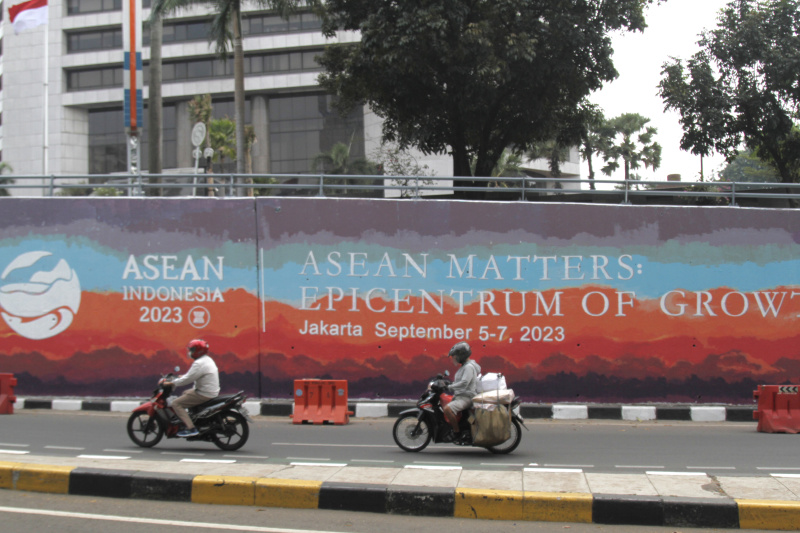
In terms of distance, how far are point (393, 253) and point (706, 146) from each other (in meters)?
13.9

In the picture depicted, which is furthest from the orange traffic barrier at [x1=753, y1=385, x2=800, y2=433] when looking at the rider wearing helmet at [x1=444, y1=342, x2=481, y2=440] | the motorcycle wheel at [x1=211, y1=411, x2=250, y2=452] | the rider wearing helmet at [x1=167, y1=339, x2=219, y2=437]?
the rider wearing helmet at [x1=167, y1=339, x2=219, y2=437]

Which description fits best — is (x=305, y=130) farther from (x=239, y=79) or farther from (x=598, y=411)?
(x=598, y=411)

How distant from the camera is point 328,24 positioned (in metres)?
20.5

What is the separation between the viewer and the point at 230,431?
29.3 ft

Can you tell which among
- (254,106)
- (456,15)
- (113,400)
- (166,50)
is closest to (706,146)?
(456,15)

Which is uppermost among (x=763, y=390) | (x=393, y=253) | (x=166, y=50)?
(x=166, y=50)

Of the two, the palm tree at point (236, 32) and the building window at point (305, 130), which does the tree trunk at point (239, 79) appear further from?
the building window at point (305, 130)

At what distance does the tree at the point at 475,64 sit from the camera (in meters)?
16.8

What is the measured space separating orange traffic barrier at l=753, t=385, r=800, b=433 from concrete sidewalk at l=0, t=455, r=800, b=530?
3.60m

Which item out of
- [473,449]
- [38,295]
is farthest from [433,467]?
[38,295]

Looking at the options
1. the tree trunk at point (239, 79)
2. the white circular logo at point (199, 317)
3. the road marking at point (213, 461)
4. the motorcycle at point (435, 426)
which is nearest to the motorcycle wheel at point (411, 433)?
the motorcycle at point (435, 426)

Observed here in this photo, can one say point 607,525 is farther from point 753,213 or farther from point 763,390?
point 753,213

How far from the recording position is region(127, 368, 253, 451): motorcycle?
892cm

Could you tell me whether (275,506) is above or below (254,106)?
below
